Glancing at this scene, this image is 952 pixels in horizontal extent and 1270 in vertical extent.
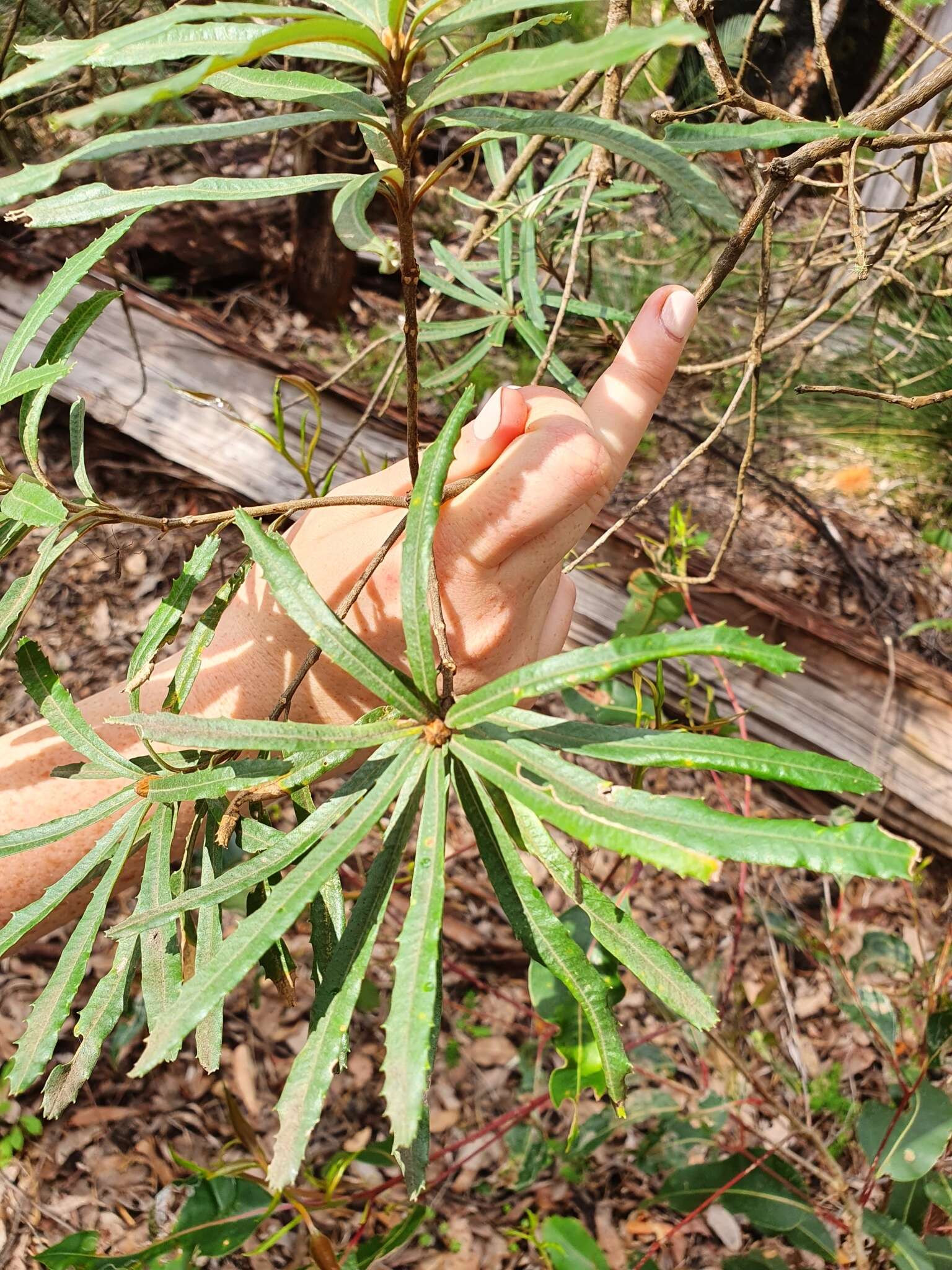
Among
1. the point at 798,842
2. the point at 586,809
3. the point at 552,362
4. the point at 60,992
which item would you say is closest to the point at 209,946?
the point at 60,992

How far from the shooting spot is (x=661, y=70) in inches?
84.9

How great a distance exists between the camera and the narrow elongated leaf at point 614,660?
0.47m

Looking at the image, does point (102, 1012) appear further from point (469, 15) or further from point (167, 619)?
point (469, 15)

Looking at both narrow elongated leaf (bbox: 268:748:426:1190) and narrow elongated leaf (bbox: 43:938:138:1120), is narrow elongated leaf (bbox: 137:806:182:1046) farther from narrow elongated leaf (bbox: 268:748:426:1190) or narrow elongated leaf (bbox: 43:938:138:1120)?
narrow elongated leaf (bbox: 268:748:426:1190)

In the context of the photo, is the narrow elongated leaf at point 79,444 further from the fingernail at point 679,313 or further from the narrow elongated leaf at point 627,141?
the fingernail at point 679,313

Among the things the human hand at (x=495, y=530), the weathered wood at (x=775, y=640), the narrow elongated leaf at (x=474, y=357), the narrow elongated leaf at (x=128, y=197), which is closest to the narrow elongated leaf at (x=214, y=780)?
the human hand at (x=495, y=530)

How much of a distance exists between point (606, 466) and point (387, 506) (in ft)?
0.67

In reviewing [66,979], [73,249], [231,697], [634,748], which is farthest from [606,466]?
[73,249]

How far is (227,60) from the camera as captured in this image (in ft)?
1.23

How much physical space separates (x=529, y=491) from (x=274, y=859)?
0.38m

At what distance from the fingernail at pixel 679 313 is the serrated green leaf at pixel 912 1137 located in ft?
3.45

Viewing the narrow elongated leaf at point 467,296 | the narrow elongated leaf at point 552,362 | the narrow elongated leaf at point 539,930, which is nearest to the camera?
the narrow elongated leaf at point 539,930

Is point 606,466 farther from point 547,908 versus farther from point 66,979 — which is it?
point 66,979

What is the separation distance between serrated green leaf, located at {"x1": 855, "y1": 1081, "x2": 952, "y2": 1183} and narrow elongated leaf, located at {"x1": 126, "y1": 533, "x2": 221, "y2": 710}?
44.0 inches
